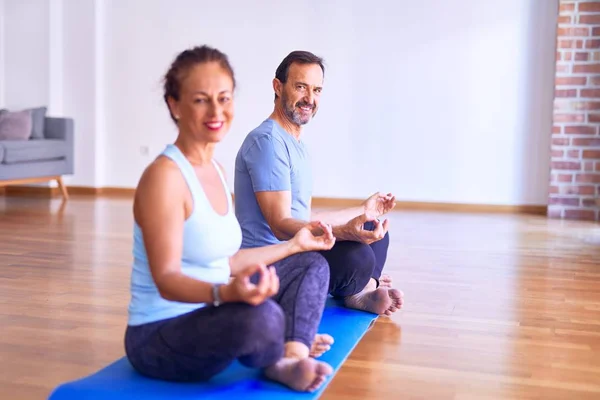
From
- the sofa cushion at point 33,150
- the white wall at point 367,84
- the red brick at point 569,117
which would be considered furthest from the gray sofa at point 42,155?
the red brick at point 569,117

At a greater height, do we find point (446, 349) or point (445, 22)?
point (445, 22)

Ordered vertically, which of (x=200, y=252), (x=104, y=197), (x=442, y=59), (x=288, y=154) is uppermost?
(x=442, y=59)

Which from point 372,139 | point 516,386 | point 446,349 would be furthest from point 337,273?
point 372,139

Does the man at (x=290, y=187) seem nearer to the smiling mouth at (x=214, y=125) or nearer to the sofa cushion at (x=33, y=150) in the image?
the smiling mouth at (x=214, y=125)

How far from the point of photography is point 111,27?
770cm

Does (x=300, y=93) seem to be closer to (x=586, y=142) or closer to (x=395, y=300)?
(x=395, y=300)

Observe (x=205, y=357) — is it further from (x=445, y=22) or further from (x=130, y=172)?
(x=130, y=172)

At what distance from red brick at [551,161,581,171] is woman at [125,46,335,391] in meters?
5.16

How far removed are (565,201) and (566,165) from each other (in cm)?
30

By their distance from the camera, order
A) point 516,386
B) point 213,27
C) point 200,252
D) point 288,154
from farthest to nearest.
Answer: point 213,27 → point 288,154 → point 516,386 → point 200,252

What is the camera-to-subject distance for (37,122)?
23.6 feet

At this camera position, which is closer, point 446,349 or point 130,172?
point 446,349

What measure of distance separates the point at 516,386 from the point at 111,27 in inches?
252

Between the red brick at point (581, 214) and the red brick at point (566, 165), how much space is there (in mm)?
353
